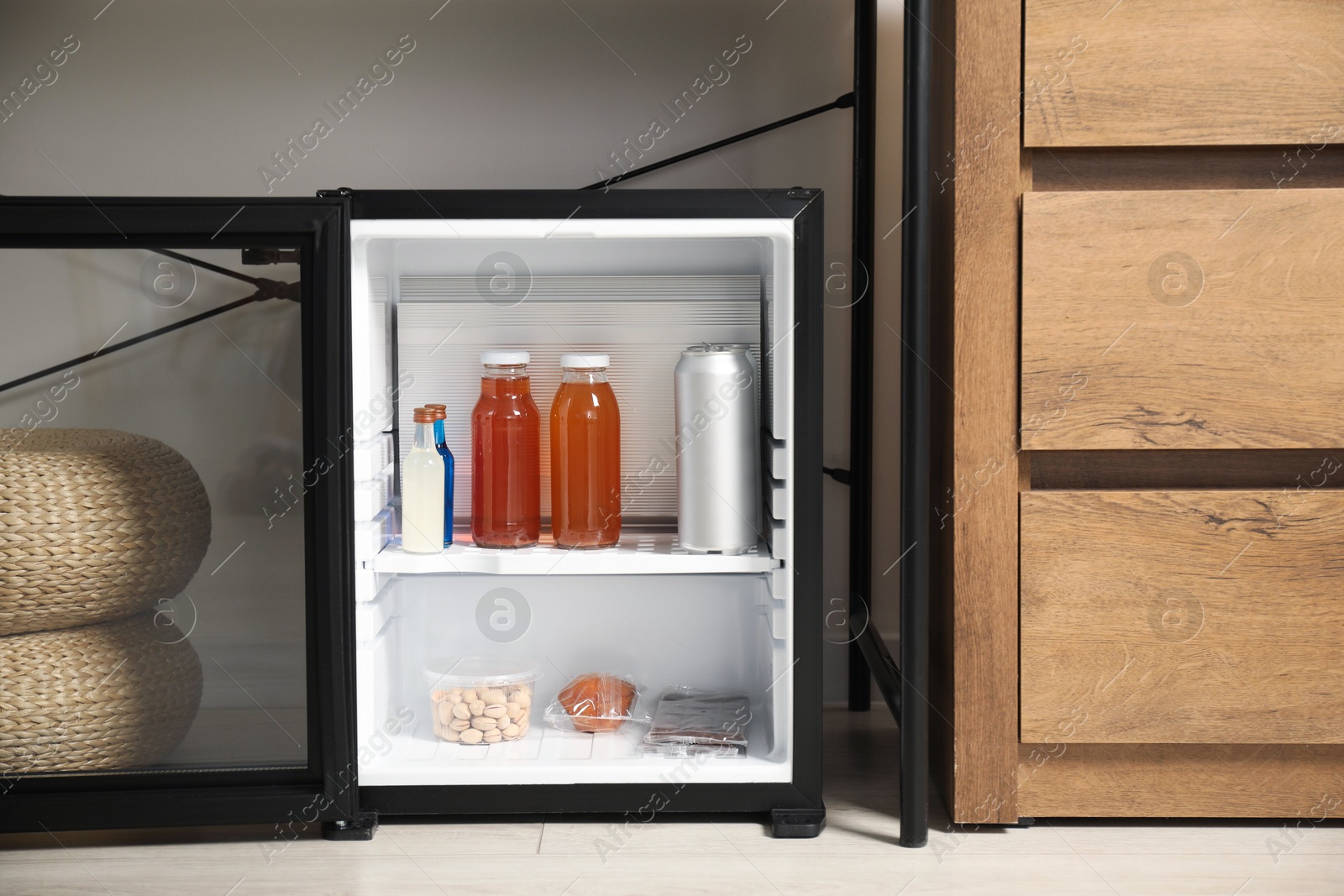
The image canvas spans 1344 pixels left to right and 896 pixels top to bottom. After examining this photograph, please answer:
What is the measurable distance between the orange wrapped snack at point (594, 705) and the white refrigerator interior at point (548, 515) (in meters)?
0.02

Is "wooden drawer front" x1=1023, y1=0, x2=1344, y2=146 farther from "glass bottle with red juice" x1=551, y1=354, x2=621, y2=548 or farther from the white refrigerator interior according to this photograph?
"glass bottle with red juice" x1=551, y1=354, x2=621, y2=548

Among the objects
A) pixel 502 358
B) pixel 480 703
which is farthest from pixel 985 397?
pixel 480 703

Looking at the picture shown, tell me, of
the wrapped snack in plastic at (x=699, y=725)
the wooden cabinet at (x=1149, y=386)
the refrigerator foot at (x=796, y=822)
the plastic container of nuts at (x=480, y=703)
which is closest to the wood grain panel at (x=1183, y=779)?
the wooden cabinet at (x=1149, y=386)

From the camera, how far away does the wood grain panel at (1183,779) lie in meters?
1.07

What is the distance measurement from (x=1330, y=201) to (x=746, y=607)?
852mm

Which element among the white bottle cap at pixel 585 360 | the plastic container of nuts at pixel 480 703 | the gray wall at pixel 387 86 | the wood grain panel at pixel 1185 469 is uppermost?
the gray wall at pixel 387 86

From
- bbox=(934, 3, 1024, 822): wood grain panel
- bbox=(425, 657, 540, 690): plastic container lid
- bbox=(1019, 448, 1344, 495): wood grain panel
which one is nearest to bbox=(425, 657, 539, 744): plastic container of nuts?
bbox=(425, 657, 540, 690): plastic container lid

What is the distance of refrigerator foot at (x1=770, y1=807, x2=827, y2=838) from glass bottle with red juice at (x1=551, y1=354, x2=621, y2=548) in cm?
38

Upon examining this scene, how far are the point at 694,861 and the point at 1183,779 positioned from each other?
57cm

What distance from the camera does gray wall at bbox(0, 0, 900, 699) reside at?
1.44 meters

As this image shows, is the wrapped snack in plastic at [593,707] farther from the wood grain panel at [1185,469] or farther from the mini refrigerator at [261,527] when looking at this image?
the wood grain panel at [1185,469]

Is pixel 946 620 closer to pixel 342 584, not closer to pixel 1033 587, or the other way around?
pixel 1033 587

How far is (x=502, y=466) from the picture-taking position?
3.90ft

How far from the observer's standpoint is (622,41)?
1453mm
